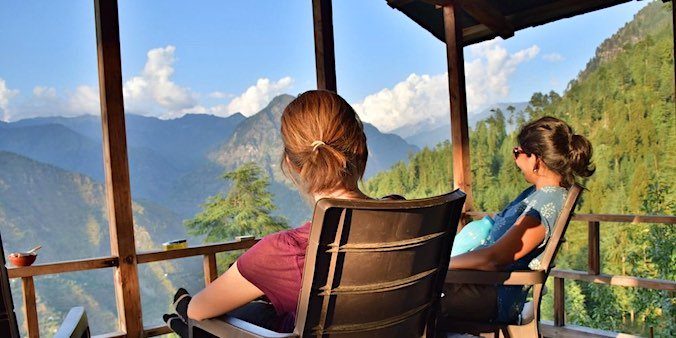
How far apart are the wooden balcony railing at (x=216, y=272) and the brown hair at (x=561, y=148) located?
4.65 feet

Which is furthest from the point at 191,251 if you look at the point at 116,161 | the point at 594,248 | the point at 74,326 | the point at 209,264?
the point at 594,248

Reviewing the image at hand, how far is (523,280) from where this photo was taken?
151 centimetres

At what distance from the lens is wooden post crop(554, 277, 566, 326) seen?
309 centimetres

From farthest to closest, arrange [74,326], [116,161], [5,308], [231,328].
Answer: [116,161] < [74,326] < [231,328] < [5,308]

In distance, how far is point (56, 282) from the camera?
14.2ft

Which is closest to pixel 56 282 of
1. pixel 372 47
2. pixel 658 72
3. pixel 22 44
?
pixel 22 44

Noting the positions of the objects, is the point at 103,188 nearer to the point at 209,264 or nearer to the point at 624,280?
the point at 209,264

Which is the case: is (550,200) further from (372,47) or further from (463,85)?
(372,47)

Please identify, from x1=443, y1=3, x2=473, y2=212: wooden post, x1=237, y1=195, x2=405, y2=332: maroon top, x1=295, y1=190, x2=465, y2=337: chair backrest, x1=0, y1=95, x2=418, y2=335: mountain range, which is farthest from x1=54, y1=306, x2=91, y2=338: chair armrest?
x1=443, y1=3, x2=473, y2=212: wooden post

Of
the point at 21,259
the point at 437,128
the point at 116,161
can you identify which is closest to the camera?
the point at 21,259

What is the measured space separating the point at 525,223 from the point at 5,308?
4.80 feet

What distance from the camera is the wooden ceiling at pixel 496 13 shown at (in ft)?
12.5

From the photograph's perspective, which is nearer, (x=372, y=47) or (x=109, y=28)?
(x=109, y=28)

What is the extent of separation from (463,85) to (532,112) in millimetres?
2251
